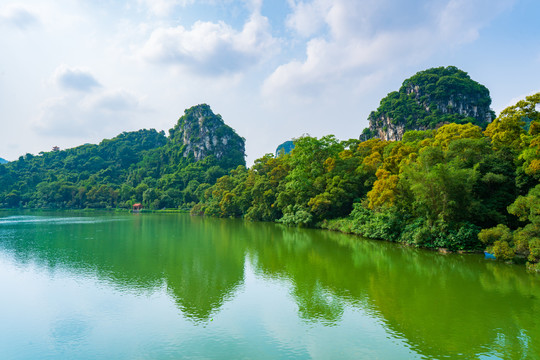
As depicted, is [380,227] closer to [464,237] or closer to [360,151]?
[464,237]

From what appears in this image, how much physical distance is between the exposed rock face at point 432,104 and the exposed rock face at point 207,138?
5041cm

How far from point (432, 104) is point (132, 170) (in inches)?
3659

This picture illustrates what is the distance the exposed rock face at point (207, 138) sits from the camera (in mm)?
109250

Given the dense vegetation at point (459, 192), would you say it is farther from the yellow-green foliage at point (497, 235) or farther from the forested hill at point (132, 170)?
the forested hill at point (132, 170)

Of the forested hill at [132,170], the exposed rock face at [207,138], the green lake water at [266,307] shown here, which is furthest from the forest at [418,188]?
the exposed rock face at [207,138]

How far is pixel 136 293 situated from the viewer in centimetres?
1164

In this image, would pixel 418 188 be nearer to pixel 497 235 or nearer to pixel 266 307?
pixel 497 235

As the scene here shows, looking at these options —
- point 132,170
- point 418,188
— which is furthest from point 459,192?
point 132,170

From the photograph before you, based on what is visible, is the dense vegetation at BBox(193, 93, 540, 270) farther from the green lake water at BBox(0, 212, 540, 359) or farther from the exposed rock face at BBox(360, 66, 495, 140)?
the exposed rock face at BBox(360, 66, 495, 140)

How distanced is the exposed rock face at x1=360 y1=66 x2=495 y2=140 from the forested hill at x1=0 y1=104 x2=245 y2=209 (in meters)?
44.3

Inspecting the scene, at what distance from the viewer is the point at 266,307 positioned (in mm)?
10398

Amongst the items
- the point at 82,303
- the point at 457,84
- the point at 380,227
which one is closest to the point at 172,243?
the point at 82,303

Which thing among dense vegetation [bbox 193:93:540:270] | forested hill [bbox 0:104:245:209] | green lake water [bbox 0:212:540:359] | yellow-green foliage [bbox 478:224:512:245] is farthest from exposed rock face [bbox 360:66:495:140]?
green lake water [bbox 0:212:540:359]

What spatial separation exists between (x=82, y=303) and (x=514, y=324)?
1284 centimetres
